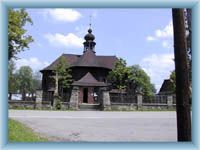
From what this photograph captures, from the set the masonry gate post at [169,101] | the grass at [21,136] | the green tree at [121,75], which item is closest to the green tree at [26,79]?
the green tree at [121,75]

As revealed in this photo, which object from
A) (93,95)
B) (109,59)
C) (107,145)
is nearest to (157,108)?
(93,95)

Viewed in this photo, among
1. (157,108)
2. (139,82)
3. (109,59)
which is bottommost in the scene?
(157,108)

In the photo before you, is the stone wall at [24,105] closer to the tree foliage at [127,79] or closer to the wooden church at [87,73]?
the wooden church at [87,73]

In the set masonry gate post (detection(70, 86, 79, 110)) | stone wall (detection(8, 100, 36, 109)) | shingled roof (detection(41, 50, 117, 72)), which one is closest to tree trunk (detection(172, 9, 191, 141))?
masonry gate post (detection(70, 86, 79, 110))

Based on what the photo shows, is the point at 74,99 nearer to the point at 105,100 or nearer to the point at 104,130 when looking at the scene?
the point at 105,100

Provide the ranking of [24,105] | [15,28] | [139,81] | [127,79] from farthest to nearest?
[139,81] < [127,79] < [24,105] < [15,28]

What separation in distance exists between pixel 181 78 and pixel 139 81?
38.1 metres

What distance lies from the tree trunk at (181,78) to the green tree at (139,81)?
37208 millimetres

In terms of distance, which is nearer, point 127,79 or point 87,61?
point 127,79

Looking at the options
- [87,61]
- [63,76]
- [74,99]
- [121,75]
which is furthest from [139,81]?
[74,99]

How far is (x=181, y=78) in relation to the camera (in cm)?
510

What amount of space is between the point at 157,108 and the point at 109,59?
24838mm
